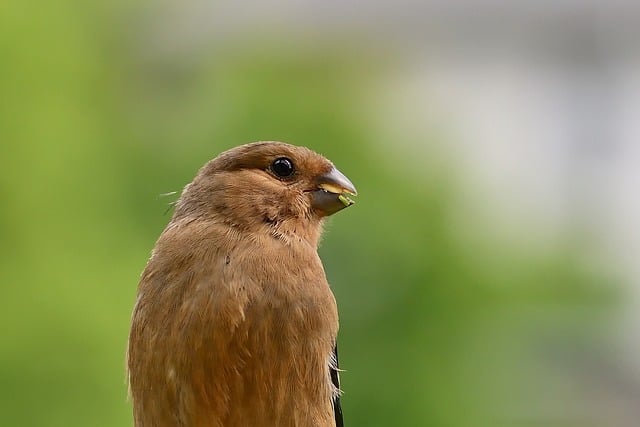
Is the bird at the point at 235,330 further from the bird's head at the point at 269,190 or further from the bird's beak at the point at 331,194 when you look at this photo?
the bird's beak at the point at 331,194

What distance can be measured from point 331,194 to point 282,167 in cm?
16

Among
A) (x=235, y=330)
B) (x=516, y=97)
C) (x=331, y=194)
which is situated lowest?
(x=516, y=97)

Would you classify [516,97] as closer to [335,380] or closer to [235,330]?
[335,380]

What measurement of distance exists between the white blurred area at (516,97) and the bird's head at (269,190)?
368cm

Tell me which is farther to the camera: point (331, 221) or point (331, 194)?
point (331, 221)

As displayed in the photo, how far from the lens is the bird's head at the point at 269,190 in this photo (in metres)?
2.92

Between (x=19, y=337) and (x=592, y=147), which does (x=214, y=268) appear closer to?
(x=19, y=337)

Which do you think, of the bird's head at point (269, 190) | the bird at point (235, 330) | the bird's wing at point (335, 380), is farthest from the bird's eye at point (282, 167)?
the bird's wing at point (335, 380)

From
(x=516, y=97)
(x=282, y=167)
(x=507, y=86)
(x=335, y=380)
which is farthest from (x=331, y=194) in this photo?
(x=507, y=86)

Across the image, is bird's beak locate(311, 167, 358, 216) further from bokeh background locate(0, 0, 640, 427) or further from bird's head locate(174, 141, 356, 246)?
bokeh background locate(0, 0, 640, 427)

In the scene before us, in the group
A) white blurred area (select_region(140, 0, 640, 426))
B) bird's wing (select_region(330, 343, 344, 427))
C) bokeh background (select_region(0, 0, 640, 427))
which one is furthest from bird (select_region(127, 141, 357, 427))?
white blurred area (select_region(140, 0, 640, 426))

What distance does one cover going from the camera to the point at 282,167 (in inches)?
120

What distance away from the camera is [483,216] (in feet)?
23.2

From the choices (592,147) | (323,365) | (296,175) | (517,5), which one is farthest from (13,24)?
(517,5)
